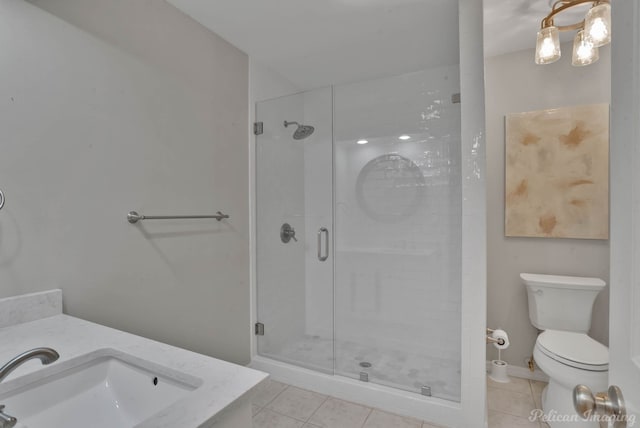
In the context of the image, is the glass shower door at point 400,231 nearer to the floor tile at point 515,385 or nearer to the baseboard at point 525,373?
the floor tile at point 515,385

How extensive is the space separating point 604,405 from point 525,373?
7.17 ft

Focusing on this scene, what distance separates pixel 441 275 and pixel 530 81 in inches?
60.4

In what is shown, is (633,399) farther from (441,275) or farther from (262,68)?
(262,68)

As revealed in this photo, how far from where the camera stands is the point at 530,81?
231 centimetres

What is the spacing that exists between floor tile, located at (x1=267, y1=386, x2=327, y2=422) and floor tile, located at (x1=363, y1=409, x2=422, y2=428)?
1.10 feet

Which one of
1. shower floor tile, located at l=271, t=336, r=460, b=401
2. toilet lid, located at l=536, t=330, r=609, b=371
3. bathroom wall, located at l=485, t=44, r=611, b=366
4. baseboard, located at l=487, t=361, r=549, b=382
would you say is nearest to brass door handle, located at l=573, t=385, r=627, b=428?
toilet lid, located at l=536, t=330, r=609, b=371

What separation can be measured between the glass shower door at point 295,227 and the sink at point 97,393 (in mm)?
1494

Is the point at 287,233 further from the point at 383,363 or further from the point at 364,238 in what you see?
the point at 383,363

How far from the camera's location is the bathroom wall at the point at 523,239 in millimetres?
2152

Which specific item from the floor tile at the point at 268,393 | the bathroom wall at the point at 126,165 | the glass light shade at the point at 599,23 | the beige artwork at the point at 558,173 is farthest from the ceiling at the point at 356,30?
the floor tile at the point at 268,393

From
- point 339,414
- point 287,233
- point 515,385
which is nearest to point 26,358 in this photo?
point 339,414

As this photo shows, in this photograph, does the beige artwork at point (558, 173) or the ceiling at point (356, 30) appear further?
the beige artwork at point (558, 173)

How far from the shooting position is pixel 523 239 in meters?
2.34

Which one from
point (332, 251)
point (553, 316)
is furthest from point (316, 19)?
point (553, 316)
